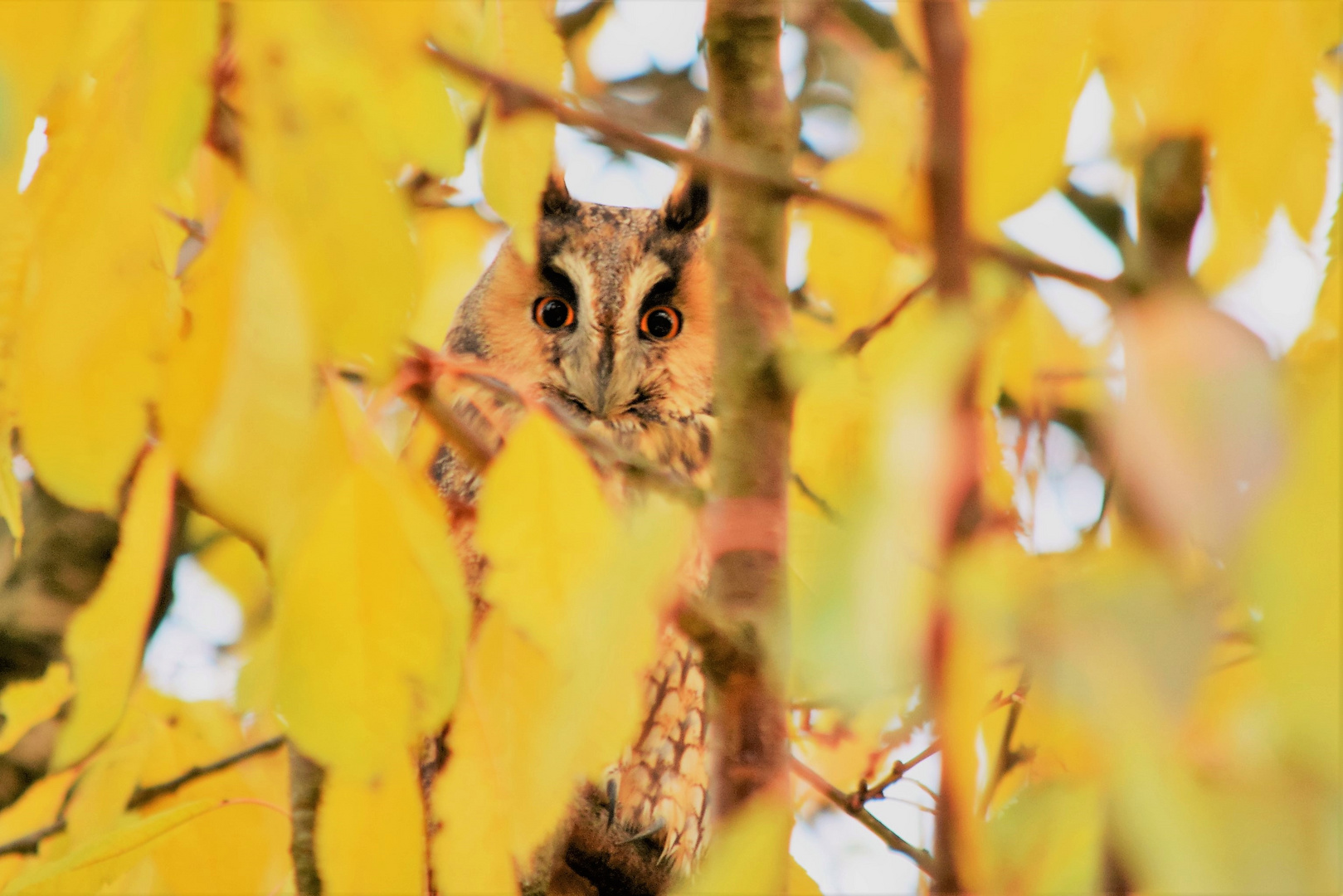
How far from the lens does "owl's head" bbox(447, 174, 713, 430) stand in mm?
2088

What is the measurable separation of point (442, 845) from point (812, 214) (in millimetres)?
939

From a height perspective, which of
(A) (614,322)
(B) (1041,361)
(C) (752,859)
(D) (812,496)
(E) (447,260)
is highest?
(E) (447,260)

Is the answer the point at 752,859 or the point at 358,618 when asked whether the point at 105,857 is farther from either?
the point at 752,859

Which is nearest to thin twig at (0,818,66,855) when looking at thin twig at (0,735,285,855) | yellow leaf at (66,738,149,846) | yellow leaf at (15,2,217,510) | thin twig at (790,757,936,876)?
thin twig at (0,735,285,855)

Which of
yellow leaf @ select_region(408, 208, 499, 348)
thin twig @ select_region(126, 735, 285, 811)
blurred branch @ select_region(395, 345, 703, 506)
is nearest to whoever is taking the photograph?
blurred branch @ select_region(395, 345, 703, 506)

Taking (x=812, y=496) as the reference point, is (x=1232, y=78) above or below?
below

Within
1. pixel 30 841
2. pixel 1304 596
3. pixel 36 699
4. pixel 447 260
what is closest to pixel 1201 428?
pixel 1304 596

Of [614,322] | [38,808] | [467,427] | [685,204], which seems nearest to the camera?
[467,427]

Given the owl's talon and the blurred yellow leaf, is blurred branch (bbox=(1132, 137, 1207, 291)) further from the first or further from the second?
the owl's talon

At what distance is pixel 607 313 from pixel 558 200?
25 cm

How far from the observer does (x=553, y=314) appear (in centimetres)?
217

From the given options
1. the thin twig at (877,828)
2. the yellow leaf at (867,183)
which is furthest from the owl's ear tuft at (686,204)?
the thin twig at (877,828)

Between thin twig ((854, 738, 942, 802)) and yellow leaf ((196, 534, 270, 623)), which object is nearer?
thin twig ((854, 738, 942, 802))

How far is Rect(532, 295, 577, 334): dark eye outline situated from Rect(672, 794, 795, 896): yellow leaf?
1654 mm
